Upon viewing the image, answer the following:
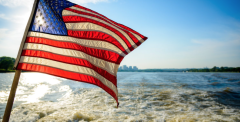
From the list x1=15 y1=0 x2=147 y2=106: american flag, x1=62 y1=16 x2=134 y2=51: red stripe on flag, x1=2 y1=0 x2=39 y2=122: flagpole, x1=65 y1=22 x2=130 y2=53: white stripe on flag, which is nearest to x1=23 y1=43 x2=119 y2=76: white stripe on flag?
x1=15 y1=0 x2=147 y2=106: american flag

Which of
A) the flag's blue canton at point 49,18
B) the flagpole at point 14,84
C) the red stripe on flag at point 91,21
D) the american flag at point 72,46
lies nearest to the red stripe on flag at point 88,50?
the american flag at point 72,46

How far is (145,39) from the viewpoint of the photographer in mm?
3502

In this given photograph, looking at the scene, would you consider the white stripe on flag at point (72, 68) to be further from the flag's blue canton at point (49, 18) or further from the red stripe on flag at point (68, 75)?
the flag's blue canton at point (49, 18)

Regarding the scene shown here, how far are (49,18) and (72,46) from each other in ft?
2.31

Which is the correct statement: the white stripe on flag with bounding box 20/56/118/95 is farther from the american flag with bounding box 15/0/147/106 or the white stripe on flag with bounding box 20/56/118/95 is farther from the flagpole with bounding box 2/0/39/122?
the flagpole with bounding box 2/0/39/122

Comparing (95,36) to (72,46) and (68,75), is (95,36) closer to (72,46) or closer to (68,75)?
(72,46)

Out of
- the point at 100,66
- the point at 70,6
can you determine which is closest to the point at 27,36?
the point at 70,6

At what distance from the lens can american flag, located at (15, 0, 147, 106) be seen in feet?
8.66

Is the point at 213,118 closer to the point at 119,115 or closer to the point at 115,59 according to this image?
the point at 119,115

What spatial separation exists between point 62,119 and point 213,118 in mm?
7248

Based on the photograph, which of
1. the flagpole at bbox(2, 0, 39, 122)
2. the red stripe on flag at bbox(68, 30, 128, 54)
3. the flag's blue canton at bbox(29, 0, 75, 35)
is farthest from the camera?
the red stripe on flag at bbox(68, 30, 128, 54)

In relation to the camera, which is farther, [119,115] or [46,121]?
[119,115]

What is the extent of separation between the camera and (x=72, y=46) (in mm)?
2863

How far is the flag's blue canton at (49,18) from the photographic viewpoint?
258 centimetres
